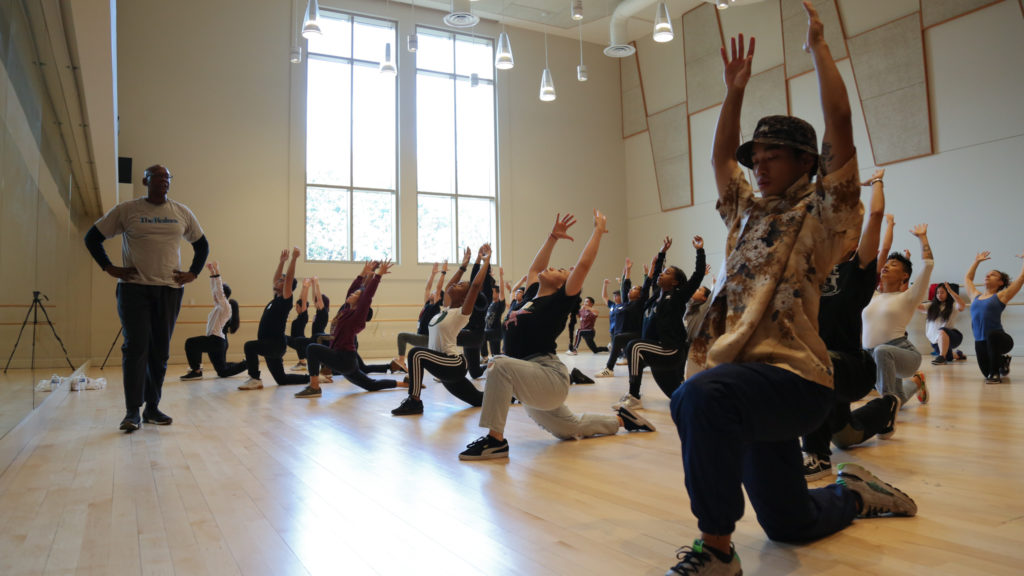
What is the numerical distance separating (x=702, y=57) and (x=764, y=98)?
194 centimetres

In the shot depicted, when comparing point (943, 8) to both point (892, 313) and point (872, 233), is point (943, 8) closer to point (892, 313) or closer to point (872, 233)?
point (892, 313)

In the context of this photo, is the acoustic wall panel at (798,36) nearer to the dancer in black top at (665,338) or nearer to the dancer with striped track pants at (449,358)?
the dancer in black top at (665,338)

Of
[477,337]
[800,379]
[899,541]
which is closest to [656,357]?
[477,337]

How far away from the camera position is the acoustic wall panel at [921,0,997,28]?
1023 cm

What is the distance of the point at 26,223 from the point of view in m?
3.81

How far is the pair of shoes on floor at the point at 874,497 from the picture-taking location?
7.02 ft

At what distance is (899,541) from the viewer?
6.41 feet

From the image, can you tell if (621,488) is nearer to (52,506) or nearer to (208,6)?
(52,506)

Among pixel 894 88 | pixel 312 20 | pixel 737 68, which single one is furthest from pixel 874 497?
pixel 894 88

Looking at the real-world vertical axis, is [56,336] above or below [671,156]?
below

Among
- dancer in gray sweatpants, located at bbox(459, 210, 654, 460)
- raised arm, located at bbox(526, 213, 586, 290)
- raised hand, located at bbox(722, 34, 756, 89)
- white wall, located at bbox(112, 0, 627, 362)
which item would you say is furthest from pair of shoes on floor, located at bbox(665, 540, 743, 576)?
white wall, located at bbox(112, 0, 627, 362)

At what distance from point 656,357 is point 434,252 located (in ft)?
32.1

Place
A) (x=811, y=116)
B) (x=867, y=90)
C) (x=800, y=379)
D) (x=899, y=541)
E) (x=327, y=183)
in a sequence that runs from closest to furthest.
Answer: (x=800, y=379)
(x=899, y=541)
(x=867, y=90)
(x=811, y=116)
(x=327, y=183)

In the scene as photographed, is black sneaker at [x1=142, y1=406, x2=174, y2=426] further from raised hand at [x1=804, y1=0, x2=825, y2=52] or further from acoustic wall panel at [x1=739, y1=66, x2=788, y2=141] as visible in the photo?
acoustic wall panel at [x1=739, y1=66, x2=788, y2=141]
